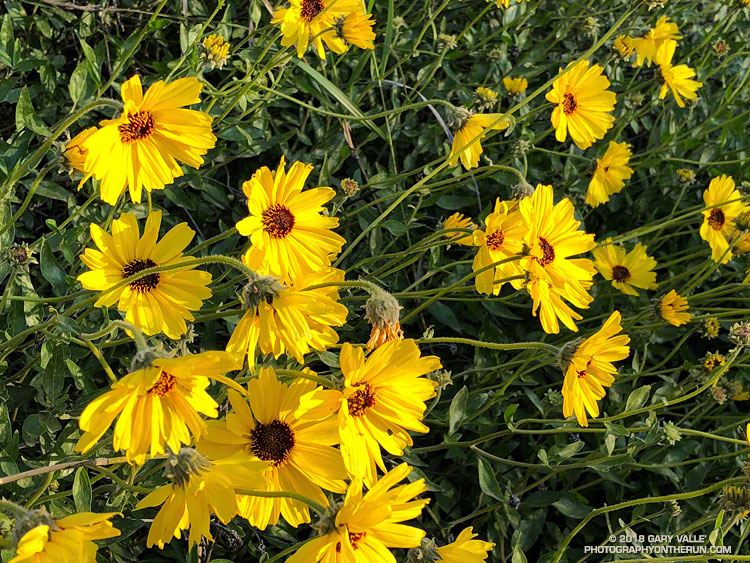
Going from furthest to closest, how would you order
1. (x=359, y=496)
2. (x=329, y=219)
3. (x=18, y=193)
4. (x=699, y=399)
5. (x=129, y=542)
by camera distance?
1. (x=699, y=399)
2. (x=18, y=193)
3. (x=129, y=542)
4. (x=329, y=219)
5. (x=359, y=496)

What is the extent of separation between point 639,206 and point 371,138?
1561 millimetres

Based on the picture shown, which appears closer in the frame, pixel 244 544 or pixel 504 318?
pixel 244 544

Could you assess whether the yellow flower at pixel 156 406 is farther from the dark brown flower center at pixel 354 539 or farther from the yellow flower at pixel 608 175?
the yellow flower at pixel 608 175

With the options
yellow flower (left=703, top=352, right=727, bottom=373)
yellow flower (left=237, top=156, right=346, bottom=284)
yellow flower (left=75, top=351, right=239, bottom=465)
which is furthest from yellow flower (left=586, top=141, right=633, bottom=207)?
yellow flower (left=75, top=351, right=239, bottom=465)

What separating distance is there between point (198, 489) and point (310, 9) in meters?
1.75

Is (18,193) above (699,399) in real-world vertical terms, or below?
above

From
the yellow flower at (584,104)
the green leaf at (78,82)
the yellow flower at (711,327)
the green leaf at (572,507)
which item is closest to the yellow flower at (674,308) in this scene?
the yellow flower at (711,327)

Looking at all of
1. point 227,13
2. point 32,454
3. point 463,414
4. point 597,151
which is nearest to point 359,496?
point 463,414

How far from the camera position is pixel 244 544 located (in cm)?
265

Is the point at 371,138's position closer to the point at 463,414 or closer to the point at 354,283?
the point at 463,414

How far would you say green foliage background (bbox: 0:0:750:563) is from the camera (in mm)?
2463

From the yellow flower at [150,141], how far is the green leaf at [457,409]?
1.22m

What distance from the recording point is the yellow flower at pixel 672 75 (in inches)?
142

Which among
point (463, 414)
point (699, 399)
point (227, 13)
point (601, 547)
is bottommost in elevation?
point (601, 547)
